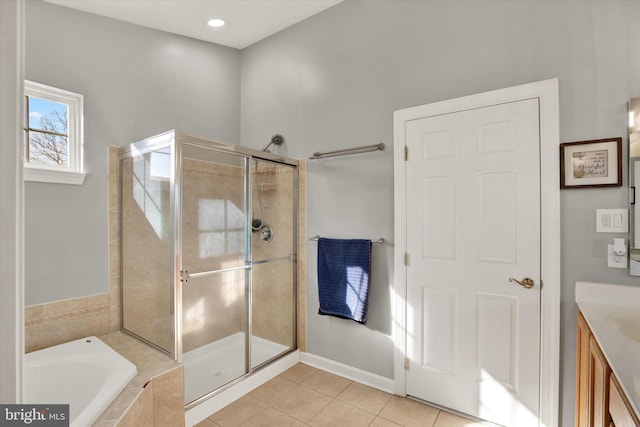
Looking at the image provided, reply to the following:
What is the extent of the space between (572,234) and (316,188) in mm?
1753

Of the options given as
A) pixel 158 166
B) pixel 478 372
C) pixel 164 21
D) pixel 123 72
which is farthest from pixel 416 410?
pixel 164 21

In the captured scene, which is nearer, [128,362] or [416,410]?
[128,362]

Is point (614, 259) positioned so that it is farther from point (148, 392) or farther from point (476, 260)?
point (148, 392)

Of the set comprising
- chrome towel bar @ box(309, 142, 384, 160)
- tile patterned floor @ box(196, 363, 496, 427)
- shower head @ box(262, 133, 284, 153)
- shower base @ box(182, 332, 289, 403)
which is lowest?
tile patterned floor @ box(196, 363, 496, 427)

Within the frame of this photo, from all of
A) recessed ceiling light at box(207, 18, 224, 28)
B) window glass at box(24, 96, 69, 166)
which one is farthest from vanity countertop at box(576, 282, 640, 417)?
recessed ceiling light at box(207, 18, 224, 28)

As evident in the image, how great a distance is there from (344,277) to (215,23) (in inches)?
94.0

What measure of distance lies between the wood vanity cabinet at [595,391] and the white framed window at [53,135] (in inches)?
111

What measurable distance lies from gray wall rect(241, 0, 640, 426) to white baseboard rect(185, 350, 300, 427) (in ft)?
0.84

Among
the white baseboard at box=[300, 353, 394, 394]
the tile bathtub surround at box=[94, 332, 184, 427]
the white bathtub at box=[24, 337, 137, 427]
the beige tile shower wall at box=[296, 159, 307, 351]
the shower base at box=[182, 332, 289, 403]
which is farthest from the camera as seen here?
the beige tile shower wall at box=[296, 159, 307, 351]

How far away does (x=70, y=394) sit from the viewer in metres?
1.77

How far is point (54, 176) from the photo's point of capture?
6.56 feet

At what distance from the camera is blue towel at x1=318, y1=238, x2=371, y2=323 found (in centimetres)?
234

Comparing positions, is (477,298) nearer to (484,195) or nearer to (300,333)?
(484,195)

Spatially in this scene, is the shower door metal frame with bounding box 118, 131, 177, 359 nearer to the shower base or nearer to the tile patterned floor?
the shower base
